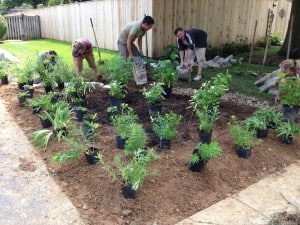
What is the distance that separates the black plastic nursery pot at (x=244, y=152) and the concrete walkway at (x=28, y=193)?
1.87 metres

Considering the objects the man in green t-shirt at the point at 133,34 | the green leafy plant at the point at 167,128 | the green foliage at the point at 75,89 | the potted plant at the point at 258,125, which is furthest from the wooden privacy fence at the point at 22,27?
the potted plant at the point at 258,125

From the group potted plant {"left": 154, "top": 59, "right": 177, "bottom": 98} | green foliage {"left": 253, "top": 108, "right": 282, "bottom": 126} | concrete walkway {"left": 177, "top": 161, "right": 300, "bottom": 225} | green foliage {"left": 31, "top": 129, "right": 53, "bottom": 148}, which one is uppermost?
potted plant {"left": 154, "top": 59, "right": 177, "bottom": 98}

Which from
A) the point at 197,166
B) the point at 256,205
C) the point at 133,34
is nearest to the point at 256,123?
the point at 197,166

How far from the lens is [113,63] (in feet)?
15.9

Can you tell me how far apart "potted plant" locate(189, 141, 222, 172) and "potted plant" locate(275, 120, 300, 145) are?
1.19 m

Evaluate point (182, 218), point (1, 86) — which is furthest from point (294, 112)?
point (1, 86)

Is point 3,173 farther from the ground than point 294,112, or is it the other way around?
point 294,112

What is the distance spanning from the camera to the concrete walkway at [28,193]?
2551 millimetres

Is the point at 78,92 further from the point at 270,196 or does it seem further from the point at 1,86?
the point at 270,196

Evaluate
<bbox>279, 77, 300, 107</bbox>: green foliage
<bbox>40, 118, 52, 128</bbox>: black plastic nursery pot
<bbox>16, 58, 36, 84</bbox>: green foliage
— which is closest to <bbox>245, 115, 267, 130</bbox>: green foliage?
<bbox>279, 77, 300, 107</bbox>: green foliage

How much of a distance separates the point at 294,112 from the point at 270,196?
165 cm

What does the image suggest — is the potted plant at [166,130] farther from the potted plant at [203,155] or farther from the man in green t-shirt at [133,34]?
the man in green t-shirt at [133,34]

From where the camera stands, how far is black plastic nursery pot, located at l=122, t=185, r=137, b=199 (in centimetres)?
271

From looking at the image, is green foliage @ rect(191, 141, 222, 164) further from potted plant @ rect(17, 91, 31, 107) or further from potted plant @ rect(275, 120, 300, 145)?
potted plant @ rect(17, 91, 31, 107)
